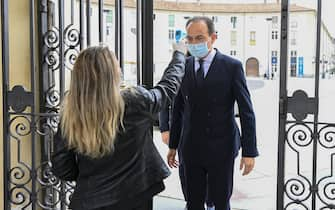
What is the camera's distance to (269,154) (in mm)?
5516

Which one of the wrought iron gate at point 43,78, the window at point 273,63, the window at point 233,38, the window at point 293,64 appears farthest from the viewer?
the window at point 233,38

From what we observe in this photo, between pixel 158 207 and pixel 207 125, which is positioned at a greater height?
pixel 207 125

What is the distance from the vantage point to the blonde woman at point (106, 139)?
1633 mm

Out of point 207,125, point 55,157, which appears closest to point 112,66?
point 55,157

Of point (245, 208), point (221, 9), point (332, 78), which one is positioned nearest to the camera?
point (332, 78)

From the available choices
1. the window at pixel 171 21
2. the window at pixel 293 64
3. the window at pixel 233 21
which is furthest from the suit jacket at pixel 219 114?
the window at pixel 233 21

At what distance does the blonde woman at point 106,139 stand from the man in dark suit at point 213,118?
1.75 ft

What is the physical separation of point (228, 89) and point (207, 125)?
21 centimetres

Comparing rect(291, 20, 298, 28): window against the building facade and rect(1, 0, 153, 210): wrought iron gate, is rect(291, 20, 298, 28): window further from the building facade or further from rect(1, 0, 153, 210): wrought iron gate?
rect(1, 0, 153, 210): wrought iron gate

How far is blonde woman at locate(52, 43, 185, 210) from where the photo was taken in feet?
5.36

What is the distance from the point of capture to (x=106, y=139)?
1.64 m

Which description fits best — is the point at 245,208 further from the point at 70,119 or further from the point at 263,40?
the point at 70,119

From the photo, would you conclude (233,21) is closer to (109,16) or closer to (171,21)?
(171,21)

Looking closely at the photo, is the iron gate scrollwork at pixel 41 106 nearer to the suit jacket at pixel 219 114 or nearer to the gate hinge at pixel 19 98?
the gate hinge at pixel 19 98
